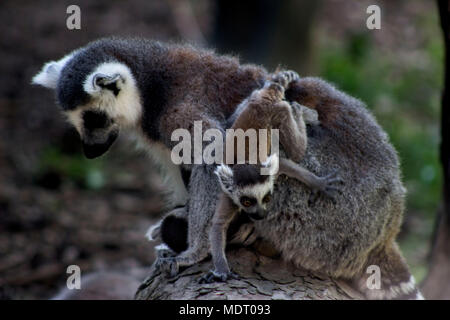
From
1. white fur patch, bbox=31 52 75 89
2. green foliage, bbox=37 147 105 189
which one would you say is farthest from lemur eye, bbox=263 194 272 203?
green foliage, bbox=37 147 105 189

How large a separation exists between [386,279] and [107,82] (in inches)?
127

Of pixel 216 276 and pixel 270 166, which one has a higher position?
pixel 270 166

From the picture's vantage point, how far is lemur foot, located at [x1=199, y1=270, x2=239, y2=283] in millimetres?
5090

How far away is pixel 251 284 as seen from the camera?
16.8 ft

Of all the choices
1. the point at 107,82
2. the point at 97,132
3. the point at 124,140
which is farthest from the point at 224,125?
the point at 124,140

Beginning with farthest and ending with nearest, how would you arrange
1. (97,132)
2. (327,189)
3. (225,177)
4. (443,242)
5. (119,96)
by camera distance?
(443,242), (97,132), (119,96), (327,189), (225,177)

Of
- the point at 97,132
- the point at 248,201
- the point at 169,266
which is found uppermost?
the point at 97,132

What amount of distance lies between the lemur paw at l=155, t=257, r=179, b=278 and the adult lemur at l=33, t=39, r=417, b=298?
14 millimetres

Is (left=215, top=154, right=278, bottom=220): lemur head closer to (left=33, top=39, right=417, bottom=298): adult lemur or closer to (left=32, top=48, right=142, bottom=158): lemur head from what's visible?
(left=33, top=39, right=417, bottom=298): adult lemur

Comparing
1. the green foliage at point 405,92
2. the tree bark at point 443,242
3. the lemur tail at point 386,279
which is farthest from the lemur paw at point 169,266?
the green foliage at point 405,92

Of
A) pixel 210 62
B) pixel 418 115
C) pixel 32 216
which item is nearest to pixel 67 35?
pixel 32 216

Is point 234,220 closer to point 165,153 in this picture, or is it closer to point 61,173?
point 165,153

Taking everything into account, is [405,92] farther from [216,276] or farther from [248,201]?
[216,276]
